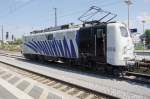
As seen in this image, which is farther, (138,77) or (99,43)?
(99,43)

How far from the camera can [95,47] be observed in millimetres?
18703

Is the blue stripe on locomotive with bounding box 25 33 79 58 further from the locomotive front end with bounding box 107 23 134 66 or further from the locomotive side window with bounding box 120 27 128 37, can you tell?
the locomotive side window with bounding box 120 27 128 37

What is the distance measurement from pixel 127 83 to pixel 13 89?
19.0ft

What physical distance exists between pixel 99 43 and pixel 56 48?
7.25 m

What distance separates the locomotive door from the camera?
1809 cm

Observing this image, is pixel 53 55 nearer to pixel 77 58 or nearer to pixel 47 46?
pixel 47 46

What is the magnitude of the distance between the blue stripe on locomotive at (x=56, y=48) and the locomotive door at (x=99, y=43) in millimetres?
2755

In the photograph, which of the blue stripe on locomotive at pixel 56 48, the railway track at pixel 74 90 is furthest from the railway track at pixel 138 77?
the blue stripe on locomotive at pixel 56 48

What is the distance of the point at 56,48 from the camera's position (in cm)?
2502

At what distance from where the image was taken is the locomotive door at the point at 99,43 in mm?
18094

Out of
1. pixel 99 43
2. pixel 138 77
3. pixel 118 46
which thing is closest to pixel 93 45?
pixel 99 43

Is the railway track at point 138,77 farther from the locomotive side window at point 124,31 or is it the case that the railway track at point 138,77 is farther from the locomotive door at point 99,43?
the locomotive side window at point 124,31

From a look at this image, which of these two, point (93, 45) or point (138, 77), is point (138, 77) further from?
point (93, 45)

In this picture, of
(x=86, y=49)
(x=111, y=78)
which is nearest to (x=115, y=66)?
(x=111, y=78)
